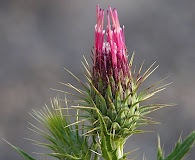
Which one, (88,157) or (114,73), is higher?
(114,73)

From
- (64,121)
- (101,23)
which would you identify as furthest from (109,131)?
(101,23)

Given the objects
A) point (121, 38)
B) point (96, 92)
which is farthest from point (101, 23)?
point (96, 92)

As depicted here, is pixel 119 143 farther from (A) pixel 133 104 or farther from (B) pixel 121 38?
(B) pixel 121 38

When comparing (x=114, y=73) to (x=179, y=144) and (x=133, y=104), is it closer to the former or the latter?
(x=133, y=104)

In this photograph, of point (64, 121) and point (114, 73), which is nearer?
point (114, 73)

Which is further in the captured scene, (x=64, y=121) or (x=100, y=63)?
(x=64, y=121)

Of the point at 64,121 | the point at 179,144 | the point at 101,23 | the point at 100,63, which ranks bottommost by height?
the point at 179,144
